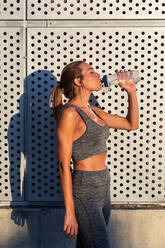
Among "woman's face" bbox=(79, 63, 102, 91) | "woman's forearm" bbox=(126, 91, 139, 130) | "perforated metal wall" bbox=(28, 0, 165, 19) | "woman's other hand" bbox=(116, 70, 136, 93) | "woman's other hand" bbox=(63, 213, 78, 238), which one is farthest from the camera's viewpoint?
"perforated metal wall" bbox=(28, 0, 165, 19)

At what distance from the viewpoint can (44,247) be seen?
3.37 m

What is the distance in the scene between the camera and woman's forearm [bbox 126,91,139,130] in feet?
8.68

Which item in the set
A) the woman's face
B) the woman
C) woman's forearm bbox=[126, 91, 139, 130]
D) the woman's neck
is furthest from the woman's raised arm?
woman's forearm bbox=[126, 91, 139, 130]

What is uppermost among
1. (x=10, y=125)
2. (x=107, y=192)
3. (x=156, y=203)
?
(x=10, y=125)

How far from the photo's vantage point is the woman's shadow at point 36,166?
3352mm

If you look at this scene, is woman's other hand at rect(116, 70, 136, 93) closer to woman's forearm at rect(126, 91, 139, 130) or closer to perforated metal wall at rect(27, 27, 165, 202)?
woman's forearm at rect(126, 91, 139, 130)

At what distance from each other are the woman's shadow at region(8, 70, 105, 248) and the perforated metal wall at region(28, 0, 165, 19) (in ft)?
2.50

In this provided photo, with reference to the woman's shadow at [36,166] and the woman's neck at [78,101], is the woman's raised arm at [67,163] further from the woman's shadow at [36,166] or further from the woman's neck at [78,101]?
the woman's shadow at [36,166]

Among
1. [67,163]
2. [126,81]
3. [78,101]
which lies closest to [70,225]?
[67,163]

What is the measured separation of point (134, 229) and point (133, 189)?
0.47 meters

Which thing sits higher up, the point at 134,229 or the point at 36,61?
the point at 36,61

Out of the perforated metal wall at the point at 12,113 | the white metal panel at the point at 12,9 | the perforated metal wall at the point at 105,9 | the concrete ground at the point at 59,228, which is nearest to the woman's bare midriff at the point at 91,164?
the concrete ground at the point at 59,228

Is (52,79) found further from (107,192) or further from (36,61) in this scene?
(107,192)

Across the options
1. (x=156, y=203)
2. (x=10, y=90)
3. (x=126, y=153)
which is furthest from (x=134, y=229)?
(x=10, y=90)
